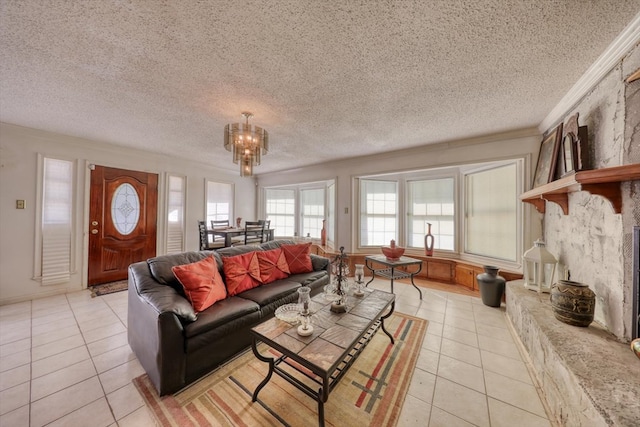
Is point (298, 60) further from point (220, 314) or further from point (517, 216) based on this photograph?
point (517, 216)

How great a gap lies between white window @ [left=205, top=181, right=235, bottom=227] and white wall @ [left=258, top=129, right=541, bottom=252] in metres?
1.15

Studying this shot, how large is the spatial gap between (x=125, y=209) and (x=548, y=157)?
628 centimetres

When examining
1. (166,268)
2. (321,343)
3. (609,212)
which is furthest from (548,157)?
(166,268)

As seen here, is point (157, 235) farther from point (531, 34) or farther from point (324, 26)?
point (531, 34)

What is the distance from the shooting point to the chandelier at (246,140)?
2.49 metres

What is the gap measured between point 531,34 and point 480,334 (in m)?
2.61

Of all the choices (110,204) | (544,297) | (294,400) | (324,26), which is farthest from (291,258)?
(110,204)

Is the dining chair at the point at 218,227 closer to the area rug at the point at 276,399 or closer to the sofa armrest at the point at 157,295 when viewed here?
the sofa armrest at the point at 157,295

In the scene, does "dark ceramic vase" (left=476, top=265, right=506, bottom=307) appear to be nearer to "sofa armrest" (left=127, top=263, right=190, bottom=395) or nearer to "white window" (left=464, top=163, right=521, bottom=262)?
"white window" (left=464, top=163, right=521, bottom=262)

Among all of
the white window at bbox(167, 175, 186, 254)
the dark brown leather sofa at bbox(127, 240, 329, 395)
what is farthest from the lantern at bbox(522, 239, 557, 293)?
the white window at bbox(167, 175, 186, 254)

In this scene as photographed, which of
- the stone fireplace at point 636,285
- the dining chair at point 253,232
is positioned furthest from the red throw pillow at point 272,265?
the stone fireplace at point 636,285

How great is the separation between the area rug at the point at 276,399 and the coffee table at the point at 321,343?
107 millimetres

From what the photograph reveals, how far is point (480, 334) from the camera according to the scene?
2.38 m

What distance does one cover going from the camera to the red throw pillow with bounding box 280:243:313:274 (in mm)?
3086
